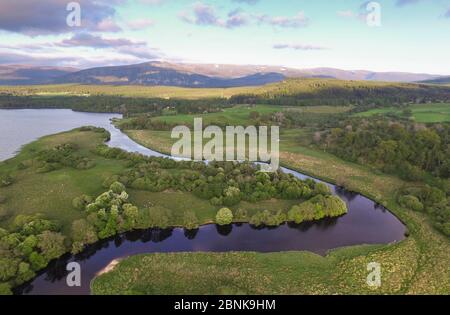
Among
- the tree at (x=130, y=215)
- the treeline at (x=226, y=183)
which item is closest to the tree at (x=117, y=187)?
the treeline at (x=226, y=183)

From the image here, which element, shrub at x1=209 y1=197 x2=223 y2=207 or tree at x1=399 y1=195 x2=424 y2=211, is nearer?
tree at x1=399 y1=195 x2=424 y2=211

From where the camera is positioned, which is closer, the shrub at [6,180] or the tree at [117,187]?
the tree at [117,187]

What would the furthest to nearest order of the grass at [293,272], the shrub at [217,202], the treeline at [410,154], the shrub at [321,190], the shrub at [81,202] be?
the shrub at [321,190] → the treeline at [410,154] → the shrub at [217,202] → the shrub at [81,202] → the grass at [293,272]

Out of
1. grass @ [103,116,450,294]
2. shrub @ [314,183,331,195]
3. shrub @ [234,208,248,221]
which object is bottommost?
grass @ [103,116,450,294]

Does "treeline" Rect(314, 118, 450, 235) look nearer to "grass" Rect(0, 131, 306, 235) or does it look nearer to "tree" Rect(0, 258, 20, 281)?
"grass" Rect(0, 131, 306, 235)

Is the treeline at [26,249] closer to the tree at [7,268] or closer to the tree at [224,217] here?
the tree at [7,268]

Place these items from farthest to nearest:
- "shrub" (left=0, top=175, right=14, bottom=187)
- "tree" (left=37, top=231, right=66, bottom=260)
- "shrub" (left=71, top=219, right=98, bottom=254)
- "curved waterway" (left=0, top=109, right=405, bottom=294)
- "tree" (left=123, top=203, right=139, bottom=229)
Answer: "shrub" (left=0, top=175, right=14, bottom=187) < "tree" (left=123, top=203, right=139, bottom=229) < "shrub" (left=71, top=219, right=98, bottom=254) < "tree" (left=37, top=231, right=66, bottom=260) < "curved waterway" (left=0, top=109, right=405, bottom=294)

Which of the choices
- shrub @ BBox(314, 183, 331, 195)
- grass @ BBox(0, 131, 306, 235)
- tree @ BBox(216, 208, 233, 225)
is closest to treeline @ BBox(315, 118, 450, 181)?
shrub @ BBox(314, 183, 331, 195)

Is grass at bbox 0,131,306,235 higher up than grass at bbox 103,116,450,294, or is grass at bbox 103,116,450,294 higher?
grass at bbox 0,131,306,235
